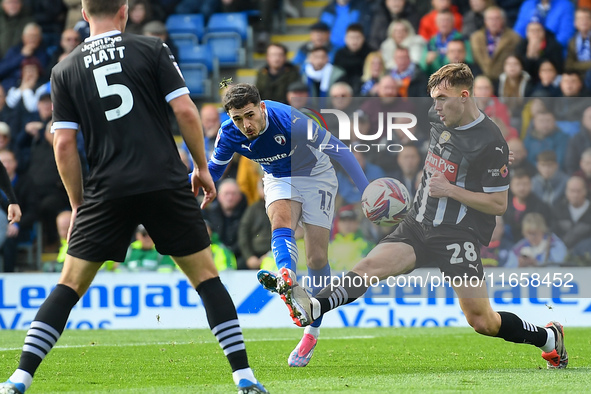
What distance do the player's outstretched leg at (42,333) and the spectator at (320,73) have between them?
8969mm

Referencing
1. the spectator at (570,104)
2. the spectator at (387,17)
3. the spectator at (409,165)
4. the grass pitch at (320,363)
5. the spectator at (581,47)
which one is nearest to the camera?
the grass pitch at (320,363)

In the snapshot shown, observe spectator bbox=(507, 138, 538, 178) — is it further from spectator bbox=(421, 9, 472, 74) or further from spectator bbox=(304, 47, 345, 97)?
spectator bbox=(304, 47, 345, 97)

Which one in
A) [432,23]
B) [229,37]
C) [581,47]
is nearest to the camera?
[581,47]

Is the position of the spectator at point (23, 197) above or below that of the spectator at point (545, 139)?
below

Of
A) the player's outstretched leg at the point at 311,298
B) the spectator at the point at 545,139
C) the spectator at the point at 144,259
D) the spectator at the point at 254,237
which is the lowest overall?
the spectator at the point at 144,259

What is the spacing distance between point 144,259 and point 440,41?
17.6 ft

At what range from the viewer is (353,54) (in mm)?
13656

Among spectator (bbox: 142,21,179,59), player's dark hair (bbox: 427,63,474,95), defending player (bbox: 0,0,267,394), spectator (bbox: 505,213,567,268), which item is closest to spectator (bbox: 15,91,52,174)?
spectator (bbox: 142,21,179,59)

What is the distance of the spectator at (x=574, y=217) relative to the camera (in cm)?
1026

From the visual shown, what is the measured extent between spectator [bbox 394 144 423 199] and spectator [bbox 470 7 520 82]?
4972mm

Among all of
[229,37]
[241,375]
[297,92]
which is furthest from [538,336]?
[229,37]

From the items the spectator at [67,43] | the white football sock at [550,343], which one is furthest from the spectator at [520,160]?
the spectator at [67,43]

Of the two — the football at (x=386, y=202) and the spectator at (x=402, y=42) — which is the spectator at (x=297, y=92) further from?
the football at (x=386, y=202)

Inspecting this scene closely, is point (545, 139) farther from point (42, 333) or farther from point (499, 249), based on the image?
point (42, 333)
